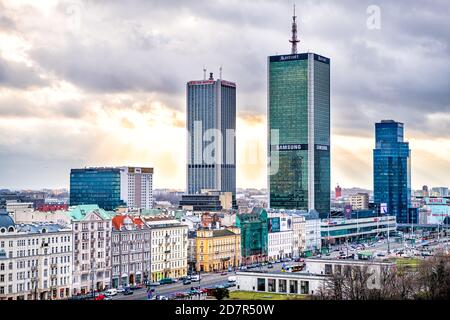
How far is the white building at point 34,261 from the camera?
1339cm

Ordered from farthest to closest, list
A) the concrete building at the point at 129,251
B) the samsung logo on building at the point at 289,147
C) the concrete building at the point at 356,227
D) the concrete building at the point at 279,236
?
1. the samsung logo on building at the point at 289,147
2. the concrete building at the point at 356,227
3. the concrete building at the point at 279,236
4. the concrete building at the point at 129,251

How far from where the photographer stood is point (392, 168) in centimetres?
4728

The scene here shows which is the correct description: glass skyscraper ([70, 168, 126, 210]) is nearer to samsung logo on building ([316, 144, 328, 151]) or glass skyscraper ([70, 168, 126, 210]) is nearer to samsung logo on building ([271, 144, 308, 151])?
samsung logo on building ([271, 144, 308, 151])

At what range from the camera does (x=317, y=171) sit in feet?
120

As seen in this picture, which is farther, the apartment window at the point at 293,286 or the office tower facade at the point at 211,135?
the office tower facade at the point at 211,135

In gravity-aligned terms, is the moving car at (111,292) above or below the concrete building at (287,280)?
below

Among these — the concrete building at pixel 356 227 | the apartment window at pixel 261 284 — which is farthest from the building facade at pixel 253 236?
the apartment window at pixel 261 284

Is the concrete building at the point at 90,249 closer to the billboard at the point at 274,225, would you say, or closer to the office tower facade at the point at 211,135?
the billboard at the point at 274,225

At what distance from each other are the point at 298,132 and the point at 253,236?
571 inches

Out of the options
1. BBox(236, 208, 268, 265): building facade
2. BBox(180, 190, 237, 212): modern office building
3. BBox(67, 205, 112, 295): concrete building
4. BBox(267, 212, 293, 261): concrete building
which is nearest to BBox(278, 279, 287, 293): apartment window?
BBox(67, 205, 112, 295): concrete building

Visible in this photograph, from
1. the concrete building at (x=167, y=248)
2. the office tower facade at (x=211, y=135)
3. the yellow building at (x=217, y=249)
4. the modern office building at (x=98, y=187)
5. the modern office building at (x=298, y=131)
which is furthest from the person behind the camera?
the office tower facade at (x=211, y=135)

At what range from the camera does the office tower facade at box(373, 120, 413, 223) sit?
153ft

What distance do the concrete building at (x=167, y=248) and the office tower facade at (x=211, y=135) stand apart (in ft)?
87.5

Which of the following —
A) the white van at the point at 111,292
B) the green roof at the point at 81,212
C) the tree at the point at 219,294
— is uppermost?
the green roof at the point at 81,212
